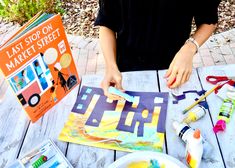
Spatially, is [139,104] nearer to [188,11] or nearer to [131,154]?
[131,154]

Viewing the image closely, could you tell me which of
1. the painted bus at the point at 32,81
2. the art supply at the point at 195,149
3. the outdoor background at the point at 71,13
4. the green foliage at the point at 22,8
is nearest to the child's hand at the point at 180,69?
the art supply at the point at 195,149

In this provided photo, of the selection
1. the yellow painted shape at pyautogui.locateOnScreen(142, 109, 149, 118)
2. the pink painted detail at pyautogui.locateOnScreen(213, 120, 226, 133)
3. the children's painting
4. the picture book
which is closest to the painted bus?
the picture book

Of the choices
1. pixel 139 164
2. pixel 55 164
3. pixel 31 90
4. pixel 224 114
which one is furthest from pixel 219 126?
pixel 31 90

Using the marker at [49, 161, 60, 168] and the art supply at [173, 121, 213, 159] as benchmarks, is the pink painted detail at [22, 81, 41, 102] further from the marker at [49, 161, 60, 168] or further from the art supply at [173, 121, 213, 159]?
the art supply at [173, 121, 213, 159]

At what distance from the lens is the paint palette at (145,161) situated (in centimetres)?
82

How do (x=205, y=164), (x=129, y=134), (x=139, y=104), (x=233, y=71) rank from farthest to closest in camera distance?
(x=233, y=71) < (x=139, y=104) < (x=129, y=134) < (x=205, y=164)

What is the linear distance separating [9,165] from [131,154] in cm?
38

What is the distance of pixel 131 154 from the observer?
2.79 ft

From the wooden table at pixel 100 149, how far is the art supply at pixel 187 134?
2cm

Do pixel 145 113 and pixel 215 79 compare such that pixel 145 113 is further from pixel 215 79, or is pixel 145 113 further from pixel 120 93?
pixel 215 79

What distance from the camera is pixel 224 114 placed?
982 mm

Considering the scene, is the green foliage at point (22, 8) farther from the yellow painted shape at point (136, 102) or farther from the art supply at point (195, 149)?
the art supply at point (195, 149)

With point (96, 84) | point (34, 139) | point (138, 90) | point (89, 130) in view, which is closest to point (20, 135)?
point (34, 139)

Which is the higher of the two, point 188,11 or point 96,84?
point 188,11
